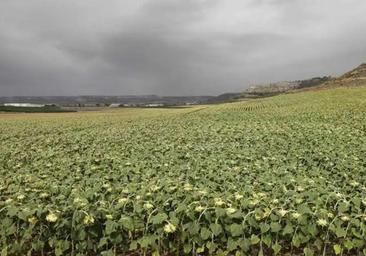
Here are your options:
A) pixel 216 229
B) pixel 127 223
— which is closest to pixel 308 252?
pixel 216 229

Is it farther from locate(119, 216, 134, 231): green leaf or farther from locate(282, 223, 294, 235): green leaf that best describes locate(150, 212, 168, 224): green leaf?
locate(282, 223, 294, 235): green leaf

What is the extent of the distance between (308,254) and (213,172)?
17.6 ft

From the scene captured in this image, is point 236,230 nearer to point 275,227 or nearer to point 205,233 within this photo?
point 205,233

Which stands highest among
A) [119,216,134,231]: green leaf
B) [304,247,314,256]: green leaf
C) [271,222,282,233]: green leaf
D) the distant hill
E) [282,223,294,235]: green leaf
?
the distant hill

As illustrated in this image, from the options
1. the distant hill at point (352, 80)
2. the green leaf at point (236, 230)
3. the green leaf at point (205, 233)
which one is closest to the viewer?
the green leaf at point (236, 230)

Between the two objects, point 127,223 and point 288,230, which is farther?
point 127,223

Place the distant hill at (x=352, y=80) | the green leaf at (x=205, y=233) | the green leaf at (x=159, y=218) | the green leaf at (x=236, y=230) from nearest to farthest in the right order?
the green leaf at (x=236, y=230) < the green leaf at (x=205, y=233) < the green leaf at (x=159, y=218) < the distant hill at (x=352, y=80)

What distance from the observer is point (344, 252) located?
8.00 meters

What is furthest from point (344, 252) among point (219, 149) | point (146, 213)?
point (219, 149)

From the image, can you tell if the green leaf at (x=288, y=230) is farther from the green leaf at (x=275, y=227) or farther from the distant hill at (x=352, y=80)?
the distant hill at (x=352, y=80)

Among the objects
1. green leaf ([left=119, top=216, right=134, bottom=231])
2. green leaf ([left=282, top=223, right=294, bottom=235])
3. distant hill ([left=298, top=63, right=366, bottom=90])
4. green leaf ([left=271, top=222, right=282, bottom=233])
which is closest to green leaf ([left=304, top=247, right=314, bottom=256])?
green leaf ([left=282, top=223, right=294, bottom=235])

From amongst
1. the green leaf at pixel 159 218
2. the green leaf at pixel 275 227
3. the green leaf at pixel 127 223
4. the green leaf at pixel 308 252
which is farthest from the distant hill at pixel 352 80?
the green leaf at pixel 127 223

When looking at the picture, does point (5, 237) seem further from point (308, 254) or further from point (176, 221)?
point (308, 254)

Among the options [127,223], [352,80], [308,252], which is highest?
[352,80]
